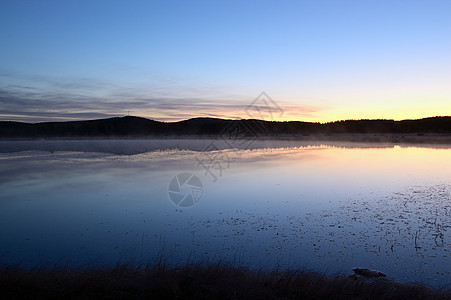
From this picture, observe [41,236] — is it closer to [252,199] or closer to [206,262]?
[206,262]

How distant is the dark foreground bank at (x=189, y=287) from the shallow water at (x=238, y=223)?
1083 mm

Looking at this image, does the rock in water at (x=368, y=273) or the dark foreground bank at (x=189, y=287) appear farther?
the rock in water at (x=368, y=273)

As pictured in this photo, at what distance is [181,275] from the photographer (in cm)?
530

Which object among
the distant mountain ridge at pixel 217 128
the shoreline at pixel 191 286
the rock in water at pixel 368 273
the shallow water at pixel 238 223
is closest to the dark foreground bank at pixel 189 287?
the shoreline at pixel 191 286

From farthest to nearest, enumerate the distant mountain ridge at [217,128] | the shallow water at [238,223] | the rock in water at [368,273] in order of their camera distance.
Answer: the distant mountain ridge at [217,128] < the shallow water at [238,223] < the rock in water at [368,273]

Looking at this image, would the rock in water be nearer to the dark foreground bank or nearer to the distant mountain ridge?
the dark foreground bank

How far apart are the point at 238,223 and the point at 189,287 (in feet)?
14.3

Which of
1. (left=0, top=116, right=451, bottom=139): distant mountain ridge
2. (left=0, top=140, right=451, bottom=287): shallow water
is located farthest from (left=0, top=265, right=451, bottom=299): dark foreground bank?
(left=0, top=116, right=451, bottom=139): distant mountain ridge

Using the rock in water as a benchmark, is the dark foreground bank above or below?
above

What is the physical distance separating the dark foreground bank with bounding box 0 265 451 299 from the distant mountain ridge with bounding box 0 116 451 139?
94.9 m

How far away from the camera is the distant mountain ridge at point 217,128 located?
106250 millimetres

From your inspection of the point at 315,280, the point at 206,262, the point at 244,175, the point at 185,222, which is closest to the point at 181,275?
the point at 206,262

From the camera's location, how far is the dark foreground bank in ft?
15.6

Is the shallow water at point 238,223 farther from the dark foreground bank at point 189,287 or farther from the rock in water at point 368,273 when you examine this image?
the dark foreground bank at point 189,287
